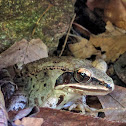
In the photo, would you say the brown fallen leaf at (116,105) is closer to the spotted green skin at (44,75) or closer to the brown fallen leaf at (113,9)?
the spotted green skin at (44,75)

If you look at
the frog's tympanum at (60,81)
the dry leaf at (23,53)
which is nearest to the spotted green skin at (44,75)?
the frog's tympanum at (60,81)

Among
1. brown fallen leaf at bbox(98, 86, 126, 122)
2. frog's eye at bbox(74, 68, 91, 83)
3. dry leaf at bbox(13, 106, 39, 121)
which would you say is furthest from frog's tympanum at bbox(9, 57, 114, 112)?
dry leaf at bbox(13, 106, 39, 121)

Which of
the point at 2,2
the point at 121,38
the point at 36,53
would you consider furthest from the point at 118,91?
the point at 2,2

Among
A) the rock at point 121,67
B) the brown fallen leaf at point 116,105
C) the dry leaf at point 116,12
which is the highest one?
the dry leaf at point 116,12

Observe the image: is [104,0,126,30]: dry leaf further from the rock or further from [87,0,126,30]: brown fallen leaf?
the rock

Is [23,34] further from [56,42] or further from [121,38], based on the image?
[121,38]

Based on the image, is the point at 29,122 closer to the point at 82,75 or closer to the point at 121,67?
the point at 82,75
